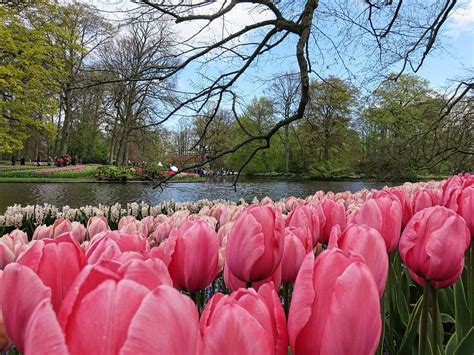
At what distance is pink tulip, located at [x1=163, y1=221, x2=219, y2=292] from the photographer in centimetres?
84

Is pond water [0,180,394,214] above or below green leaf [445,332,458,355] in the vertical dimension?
below

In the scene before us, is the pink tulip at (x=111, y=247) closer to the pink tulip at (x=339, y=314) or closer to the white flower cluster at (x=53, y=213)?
the pink tulip at (x=339, y=314)

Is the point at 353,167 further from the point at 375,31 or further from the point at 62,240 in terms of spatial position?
the point at 62,240

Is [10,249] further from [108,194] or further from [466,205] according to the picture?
[108,194]

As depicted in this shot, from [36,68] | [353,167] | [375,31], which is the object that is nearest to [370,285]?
[375,31]

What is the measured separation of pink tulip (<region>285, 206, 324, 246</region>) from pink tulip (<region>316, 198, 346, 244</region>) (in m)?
0.03

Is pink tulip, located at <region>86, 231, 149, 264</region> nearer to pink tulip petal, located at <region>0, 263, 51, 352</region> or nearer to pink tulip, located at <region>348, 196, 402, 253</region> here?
pink tulip petal, located at <region>0, 263, 51, 352</region>

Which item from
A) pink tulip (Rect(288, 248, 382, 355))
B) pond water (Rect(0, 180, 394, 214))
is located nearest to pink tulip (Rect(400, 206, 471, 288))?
pink tulip (Rect(288, 248, 382, 355))

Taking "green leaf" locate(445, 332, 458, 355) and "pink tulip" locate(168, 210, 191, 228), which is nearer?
"green leaf" locate(445, 332, 458, 355)

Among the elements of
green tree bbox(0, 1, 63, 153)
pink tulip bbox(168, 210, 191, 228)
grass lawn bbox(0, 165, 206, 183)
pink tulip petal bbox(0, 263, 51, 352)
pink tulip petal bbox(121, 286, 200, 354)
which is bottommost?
grass lawn bbox(0, 165, 206, 183)

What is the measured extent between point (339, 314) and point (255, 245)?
387 mm

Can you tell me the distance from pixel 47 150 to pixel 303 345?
5321 centimetres

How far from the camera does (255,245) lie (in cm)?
83

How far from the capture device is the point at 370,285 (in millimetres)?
458
